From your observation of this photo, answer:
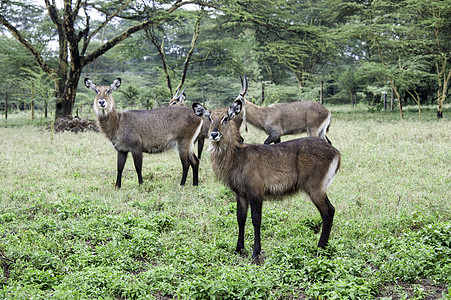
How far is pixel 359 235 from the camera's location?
4.02 m

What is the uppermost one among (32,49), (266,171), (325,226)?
(32,49)

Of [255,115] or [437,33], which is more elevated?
[437,33]

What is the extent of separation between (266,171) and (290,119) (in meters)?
4.91

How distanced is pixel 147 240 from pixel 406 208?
115 inches

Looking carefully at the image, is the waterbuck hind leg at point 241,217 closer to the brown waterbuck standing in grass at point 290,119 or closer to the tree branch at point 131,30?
the brown waterbuck standing in grass at point 290,119

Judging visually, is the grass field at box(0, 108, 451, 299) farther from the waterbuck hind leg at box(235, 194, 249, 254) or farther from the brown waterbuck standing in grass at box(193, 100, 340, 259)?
the brown waterbuck standing in grass at box(193, 100, 340, 259)

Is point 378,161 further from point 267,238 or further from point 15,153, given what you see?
point 15,153

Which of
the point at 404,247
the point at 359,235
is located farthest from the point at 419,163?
the point at 404,247

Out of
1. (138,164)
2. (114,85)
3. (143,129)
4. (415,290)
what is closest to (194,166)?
(138,164)

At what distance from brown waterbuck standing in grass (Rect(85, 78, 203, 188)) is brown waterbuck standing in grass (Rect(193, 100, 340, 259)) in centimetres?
274

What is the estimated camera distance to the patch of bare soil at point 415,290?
2.79 meters

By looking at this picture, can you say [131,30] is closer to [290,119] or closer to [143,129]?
[290,119]

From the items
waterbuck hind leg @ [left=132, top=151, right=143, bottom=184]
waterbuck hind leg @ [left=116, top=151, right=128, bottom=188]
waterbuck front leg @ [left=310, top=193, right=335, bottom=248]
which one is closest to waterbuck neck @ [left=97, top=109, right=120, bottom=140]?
waterbuck hind leg @ [left=116, top=151, right=128, bottom=188]

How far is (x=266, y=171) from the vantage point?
12.3ft
